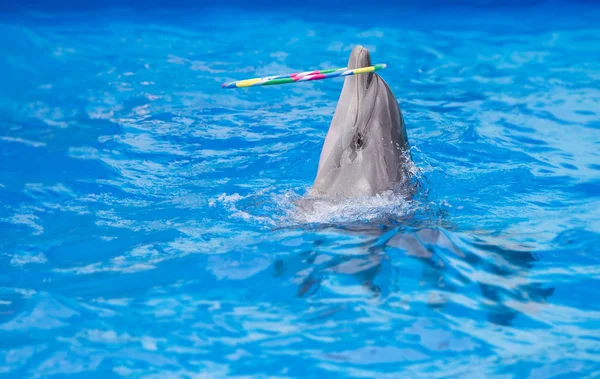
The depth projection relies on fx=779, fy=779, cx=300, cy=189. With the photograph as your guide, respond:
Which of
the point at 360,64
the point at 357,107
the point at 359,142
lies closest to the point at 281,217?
the point at 359,142

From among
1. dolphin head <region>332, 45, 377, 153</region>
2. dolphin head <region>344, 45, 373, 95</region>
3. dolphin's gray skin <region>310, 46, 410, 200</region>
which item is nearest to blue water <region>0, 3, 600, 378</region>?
dolphin's gray skin <region>310, 46, 410, 200</region>

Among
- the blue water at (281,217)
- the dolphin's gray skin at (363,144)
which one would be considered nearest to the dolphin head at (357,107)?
the dolphin's gray skin at (363,144)

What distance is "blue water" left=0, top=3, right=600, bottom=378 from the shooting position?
464cm

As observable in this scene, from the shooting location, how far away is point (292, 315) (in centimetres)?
489

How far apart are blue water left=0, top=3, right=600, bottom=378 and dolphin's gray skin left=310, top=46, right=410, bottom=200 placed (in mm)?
198

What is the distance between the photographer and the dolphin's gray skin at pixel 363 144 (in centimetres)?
625

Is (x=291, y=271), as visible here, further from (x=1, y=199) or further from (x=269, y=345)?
(x=1, y=199)

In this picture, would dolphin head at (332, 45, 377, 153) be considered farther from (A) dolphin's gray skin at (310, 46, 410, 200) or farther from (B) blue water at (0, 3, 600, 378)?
(B) blue water at (0, 3, 600, 378)

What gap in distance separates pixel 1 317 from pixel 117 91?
6.18 m

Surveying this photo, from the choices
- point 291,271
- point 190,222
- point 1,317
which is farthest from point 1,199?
point 291,271

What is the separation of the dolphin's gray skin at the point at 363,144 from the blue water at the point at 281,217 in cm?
20

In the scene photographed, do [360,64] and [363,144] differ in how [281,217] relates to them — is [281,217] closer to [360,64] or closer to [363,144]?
[363,144]

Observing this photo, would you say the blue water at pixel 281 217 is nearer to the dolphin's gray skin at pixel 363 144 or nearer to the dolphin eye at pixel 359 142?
the dolphin's gray skin at pixel 363 144

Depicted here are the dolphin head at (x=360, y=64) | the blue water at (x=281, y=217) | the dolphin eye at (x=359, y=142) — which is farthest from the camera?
the dolphin eye at (x=359, y=142)
